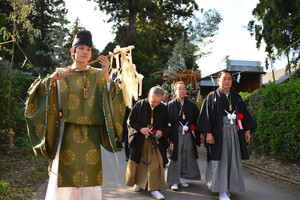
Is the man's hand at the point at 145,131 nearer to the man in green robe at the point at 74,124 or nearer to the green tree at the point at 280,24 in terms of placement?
the man in green robe at the point at 74,124

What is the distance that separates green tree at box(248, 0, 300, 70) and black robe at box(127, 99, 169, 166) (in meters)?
7.13

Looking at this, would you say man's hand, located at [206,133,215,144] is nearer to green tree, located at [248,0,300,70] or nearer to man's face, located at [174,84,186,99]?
man's face, located at [174,84,186,99]

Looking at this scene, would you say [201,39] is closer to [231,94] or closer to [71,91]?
[231,94]

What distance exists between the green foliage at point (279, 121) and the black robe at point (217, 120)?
1.84 metres

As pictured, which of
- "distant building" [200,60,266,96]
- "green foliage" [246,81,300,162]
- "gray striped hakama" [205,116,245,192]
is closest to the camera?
"gray striped hakama" [205,116,245,192]

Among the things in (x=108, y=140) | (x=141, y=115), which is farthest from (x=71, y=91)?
(x=141, y=115)

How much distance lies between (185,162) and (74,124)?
11.4 feet

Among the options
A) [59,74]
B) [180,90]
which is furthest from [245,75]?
[59,74]

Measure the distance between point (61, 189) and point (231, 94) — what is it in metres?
3.44

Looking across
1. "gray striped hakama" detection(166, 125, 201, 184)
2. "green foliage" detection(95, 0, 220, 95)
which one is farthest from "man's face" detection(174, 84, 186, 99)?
"green foliage" detection(95, 0, 220, 95)

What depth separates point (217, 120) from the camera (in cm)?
539

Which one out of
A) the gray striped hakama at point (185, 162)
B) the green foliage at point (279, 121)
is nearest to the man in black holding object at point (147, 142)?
the gray striped hakama at point (185, 162)

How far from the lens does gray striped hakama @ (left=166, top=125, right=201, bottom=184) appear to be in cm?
605

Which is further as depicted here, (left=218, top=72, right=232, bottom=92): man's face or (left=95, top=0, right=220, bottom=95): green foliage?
(left=95, top=0, right=220, bottom=95): green foliage
